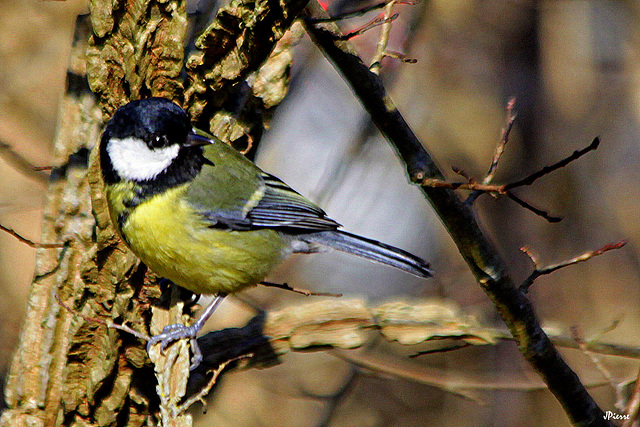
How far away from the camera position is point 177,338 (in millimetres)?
2656

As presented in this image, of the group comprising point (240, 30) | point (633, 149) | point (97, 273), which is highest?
point (633, 149)

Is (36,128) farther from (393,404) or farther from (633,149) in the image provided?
(633,149)

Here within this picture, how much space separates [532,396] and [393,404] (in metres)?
1.20

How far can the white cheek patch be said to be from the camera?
273 centimetres

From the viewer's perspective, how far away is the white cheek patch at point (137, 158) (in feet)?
8.95

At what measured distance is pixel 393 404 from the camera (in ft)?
18.7

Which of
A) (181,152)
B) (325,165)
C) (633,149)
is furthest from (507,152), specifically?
(181,152)

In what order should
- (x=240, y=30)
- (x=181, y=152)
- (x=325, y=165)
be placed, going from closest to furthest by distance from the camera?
(x=240, y=30)
(x=181, y=152)
(x=325, y=165)

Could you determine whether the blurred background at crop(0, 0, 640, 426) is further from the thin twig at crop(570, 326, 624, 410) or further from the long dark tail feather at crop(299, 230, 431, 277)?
the thin twig at crop(570, 326, 624, 410)

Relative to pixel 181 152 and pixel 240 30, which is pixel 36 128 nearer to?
pixel 181 152

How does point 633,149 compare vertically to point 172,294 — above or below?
above

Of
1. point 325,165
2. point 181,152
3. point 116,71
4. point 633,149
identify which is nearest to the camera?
point 116,71

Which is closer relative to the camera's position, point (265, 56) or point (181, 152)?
point (265, 56)

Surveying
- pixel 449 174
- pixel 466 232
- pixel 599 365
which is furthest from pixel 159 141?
pixel 449 174
